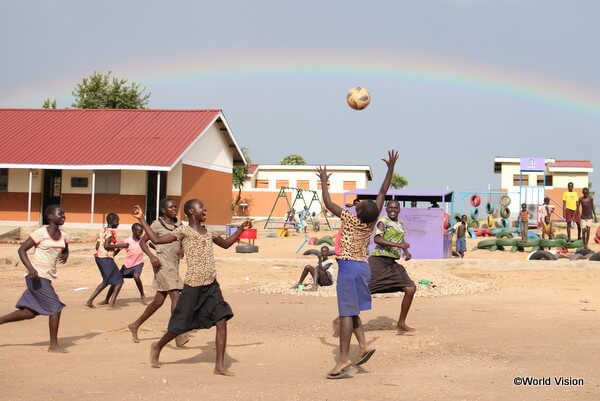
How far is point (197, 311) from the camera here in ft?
23.4

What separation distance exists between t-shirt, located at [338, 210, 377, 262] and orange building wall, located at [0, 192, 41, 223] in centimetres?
2419

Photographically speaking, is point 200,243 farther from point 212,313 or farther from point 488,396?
point 488,396

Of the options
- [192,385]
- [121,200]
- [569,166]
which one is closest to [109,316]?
[192,385]

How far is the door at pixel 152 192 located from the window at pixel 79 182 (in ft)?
8.28

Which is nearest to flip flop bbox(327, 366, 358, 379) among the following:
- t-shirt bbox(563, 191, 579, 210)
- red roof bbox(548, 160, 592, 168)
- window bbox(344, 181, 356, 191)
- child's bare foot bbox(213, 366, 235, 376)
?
child's bare foot bbox(213, 366, 235, 376)

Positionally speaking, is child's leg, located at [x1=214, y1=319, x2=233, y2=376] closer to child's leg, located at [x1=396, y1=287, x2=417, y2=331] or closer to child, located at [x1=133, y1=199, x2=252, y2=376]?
Result: child, located at [x1=133, y1=199, x2=252, y2=376]

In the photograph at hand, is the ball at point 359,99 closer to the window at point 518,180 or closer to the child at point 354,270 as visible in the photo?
the child at point 354,270

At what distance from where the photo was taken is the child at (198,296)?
7.07 meters

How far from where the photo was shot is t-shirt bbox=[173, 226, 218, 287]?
713 centimetres

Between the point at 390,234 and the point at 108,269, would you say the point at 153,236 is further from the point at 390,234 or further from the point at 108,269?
the point at 108,269

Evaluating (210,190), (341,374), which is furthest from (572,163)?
(341,374)

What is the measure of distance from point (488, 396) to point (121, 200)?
78.3 feet

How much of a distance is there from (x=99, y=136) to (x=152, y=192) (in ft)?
12.1

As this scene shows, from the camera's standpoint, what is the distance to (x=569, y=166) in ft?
162
